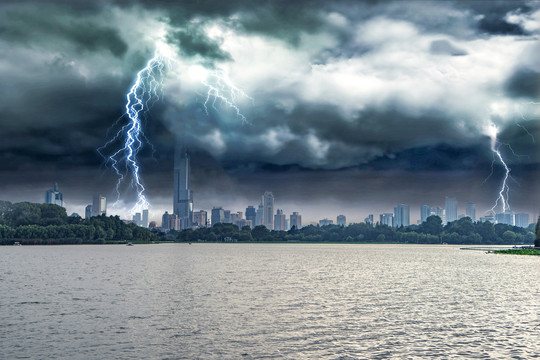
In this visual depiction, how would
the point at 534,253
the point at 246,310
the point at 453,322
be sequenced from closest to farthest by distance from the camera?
the point at 453,322
the point at 246,310
the point at 534,253

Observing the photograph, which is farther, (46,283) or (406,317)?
(46,283)

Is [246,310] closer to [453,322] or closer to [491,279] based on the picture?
[453,322]

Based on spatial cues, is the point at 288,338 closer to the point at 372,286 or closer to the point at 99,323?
the point at 99,323

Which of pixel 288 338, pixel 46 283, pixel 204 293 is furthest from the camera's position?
pixel 46 283

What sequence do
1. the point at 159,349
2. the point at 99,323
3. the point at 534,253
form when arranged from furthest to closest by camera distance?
1. the point at 534,253
2. the point at 99,323
3. the point at 159,349

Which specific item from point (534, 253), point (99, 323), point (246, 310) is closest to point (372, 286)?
point (246, 310)

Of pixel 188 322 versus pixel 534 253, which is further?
pixel 534 253

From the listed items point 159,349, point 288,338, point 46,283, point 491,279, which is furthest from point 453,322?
point 46,283

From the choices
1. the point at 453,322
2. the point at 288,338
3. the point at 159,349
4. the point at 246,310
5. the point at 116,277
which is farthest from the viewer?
the point at 116,277
